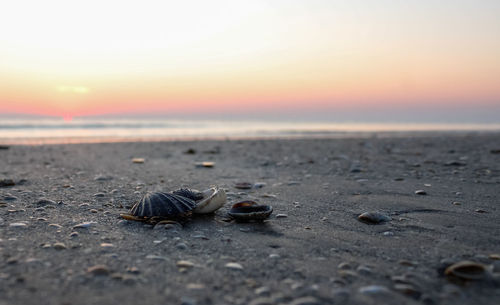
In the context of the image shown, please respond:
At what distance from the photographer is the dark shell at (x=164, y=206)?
11.0ft

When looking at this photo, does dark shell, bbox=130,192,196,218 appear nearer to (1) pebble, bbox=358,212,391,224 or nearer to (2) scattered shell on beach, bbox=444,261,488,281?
(1) pebble, bbox=358,212,391,224

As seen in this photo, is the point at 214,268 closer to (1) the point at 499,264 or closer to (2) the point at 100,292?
(2) the point at 100,292

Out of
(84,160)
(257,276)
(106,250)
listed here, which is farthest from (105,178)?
(257,276)

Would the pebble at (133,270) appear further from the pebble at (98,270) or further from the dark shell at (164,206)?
the dark shell at (164,206)

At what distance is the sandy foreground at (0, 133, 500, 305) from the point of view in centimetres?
206

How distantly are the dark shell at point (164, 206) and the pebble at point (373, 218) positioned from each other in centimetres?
172

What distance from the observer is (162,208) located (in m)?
3.38

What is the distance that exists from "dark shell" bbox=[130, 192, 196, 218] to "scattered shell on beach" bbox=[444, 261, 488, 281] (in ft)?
7.30

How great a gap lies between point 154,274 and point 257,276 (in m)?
0.67

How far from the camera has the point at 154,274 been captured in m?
2.30

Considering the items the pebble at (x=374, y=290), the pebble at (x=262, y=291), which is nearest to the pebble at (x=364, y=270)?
the pebble at (x=374, y=290)

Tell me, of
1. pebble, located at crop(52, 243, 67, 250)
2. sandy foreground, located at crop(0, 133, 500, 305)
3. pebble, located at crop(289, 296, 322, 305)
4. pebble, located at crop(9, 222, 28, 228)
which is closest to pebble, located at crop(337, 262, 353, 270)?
sandy foreground, located at crop(0, 133, 500, 305)

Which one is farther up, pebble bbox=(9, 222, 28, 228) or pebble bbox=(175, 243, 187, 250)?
pebble bbox=(9, 222, 28, 228)

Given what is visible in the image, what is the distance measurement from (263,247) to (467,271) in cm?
141
